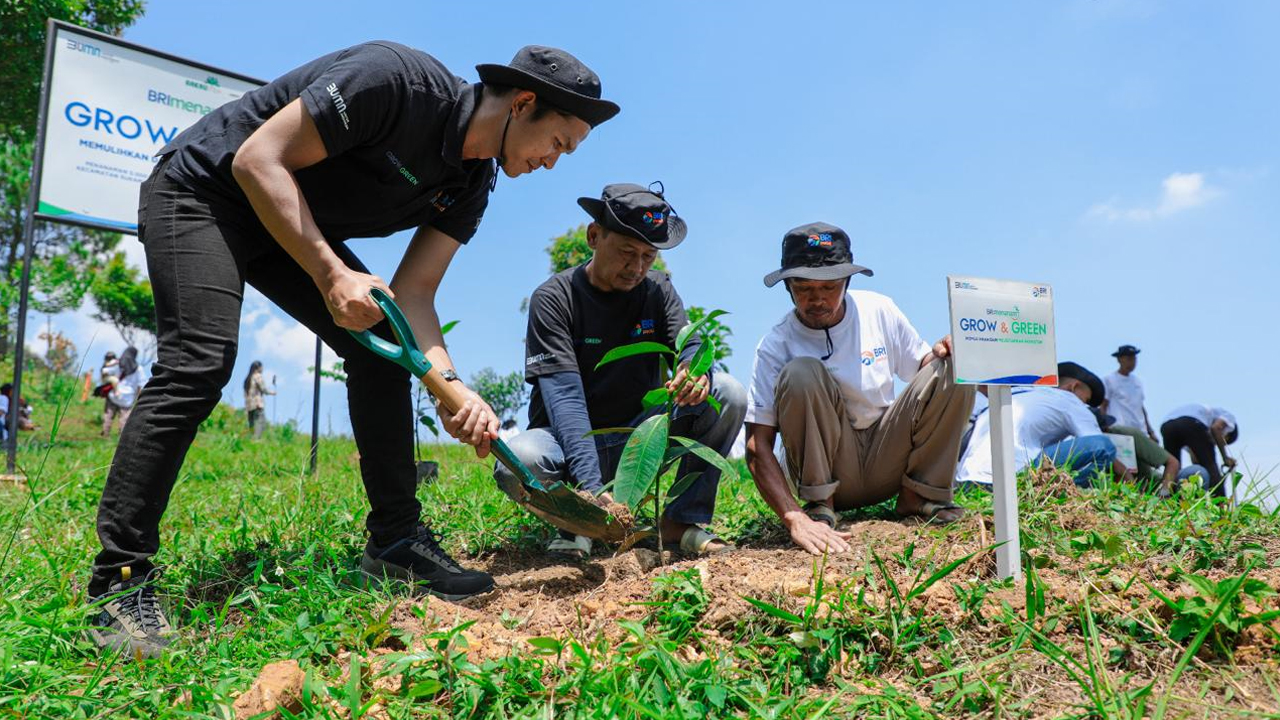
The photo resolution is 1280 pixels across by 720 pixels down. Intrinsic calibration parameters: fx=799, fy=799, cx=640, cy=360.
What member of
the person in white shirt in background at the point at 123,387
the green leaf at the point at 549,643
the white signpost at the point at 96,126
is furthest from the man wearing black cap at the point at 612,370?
the person in white shirt in background at the point at 123,387

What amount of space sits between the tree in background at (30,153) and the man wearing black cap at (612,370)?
8507mm

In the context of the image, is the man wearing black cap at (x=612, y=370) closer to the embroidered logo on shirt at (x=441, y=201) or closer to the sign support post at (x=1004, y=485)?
the embroidered logo on shirt at (x=441, y=201)

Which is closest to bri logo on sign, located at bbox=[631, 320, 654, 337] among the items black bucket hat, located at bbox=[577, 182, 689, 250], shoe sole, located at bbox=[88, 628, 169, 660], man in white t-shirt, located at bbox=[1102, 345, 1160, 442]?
black bucket hat, located at bbox=[577, 182, 689, 250]

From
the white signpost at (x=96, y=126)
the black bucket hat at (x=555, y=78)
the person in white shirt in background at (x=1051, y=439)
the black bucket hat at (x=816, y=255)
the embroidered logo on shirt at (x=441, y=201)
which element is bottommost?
the person in white shirt in background at (x=1051, y=439)

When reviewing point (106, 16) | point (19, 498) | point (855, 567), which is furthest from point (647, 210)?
point (106, 16)

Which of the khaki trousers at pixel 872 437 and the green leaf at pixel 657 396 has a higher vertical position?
the green leaf at pixel 657 396

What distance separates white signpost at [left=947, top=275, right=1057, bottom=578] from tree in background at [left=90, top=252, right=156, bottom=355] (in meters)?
23.9

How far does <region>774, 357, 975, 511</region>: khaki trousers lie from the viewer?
9.45ft

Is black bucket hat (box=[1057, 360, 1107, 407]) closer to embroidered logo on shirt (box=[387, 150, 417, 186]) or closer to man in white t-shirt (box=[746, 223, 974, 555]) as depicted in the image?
man in white t-shirt (box=[746, 223, 974, 555])

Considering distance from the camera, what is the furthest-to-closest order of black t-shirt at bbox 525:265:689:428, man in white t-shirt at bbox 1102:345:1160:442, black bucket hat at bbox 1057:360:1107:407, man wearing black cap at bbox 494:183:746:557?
man in white t-shirt at bbox 1102:345:1160:442 → black bucket hat at bbox 1057:360:1107:407 → black t-shirt at bbox 525:265:689:428 → man wearing black cap at bbox 494:183:746:557

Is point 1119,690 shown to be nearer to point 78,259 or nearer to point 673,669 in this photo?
point 673,669

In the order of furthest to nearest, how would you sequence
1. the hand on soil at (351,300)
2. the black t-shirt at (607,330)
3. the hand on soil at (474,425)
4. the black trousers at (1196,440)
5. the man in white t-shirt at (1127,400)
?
the man in white t-shirt at (1127,400) → the black trousers at (1196,440) → the black t-shirt at (607,330) → the hand on soil at (474,425) → the hand on soil at (351,300)

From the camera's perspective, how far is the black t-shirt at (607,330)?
3057 mm

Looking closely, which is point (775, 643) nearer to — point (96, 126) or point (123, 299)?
point (96, 126)
